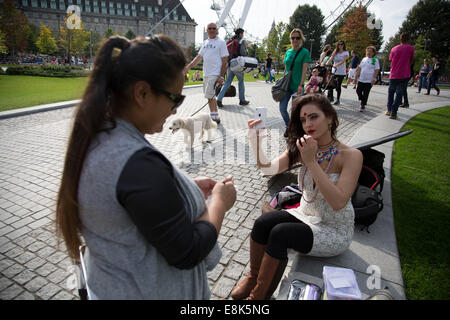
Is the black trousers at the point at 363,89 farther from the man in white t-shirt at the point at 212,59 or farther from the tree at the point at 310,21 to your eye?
the tree at the point at 310,21

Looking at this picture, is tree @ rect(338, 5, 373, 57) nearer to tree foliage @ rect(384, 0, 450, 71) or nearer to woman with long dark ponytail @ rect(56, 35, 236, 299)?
tree foliage @ rect(384, 0, 450, 71)

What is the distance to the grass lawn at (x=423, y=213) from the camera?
2.46 meters

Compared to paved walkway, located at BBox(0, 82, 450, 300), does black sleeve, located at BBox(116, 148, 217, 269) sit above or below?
above

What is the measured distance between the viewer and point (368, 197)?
3037 millimetres

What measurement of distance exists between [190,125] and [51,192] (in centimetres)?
300

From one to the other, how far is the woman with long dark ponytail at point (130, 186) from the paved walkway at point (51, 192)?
0.50ft

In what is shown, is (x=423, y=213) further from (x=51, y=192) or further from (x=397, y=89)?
(x=397, y=89)

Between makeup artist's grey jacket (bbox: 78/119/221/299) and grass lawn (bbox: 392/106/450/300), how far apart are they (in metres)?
2.21

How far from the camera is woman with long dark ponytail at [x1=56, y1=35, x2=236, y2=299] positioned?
0.95m

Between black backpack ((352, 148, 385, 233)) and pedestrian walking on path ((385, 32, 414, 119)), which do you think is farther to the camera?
pedestrian walking on path ((385, 32, 414, 119))

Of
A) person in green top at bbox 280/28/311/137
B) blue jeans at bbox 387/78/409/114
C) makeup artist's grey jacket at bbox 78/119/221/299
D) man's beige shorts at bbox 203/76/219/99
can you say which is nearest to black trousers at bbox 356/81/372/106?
blue jeans at bbox 387/78/409/114

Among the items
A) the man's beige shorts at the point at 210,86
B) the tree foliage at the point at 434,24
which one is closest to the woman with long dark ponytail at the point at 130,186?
the man's beige shorts at the point at 210,86

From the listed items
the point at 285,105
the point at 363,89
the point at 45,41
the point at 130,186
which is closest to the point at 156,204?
the point at 130,186
